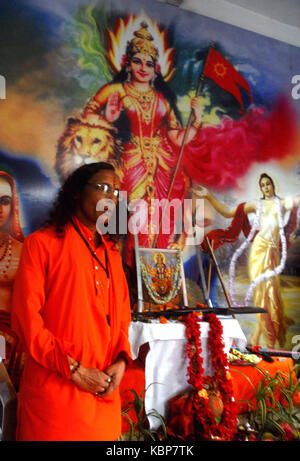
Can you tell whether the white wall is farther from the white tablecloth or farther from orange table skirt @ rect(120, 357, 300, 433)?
orange table skirt @ rect(120, 357, 300, 433)

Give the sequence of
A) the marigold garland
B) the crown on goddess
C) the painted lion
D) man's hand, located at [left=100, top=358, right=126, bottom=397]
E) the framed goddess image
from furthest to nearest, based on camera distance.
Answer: the crown on goddess
the painted lion
the framed goddess image
the marigold garland
man's hand, located at [left=100, top=358, right=126, bottom=397]

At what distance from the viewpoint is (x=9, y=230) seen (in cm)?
388

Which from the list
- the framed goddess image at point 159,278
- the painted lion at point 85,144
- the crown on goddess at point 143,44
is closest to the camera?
the framed goddess image at point 159,278

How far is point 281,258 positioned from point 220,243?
3.63 feet

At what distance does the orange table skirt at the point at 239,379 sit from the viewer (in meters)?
3.27

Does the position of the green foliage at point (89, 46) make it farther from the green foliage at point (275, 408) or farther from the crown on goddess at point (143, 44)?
the green foliage at point (275, 408)

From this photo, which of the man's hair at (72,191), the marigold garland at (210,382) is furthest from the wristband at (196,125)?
the man's hair at (72,191)

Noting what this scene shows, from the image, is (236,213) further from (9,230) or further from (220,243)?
(9,230)

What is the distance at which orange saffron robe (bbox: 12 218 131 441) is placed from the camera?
159cm

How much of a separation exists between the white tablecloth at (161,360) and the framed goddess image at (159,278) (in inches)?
30.1

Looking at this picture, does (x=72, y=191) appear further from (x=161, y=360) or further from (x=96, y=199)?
(x=161, y=360)

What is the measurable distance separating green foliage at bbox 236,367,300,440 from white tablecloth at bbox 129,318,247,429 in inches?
23.2

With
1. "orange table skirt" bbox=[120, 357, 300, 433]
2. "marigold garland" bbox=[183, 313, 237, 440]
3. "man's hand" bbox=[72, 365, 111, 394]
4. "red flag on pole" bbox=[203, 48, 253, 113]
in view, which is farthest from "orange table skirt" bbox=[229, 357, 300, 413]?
"red flag on pole" bbox=[203, 48, 253, 113]

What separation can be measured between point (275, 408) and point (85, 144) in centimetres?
351
